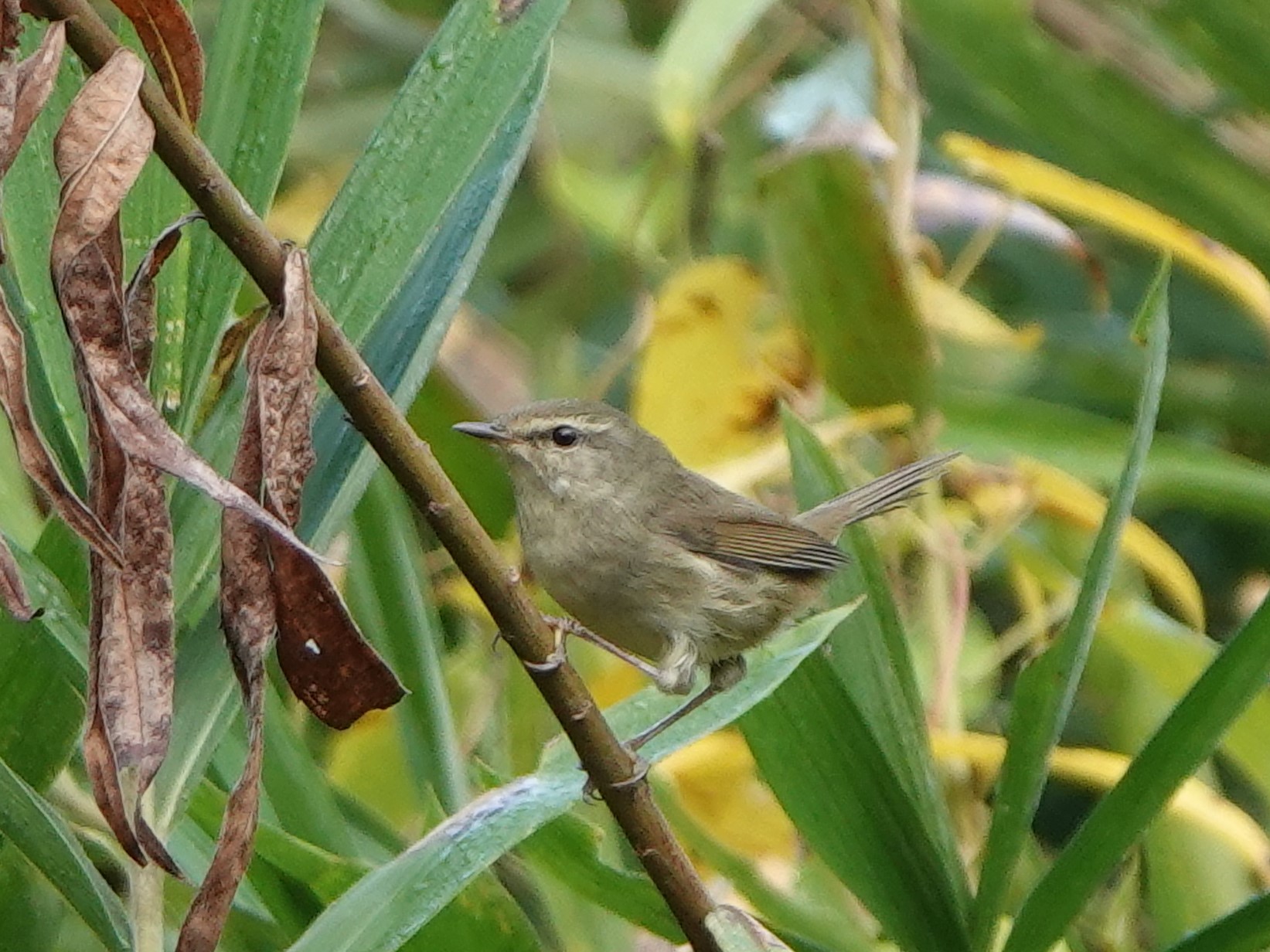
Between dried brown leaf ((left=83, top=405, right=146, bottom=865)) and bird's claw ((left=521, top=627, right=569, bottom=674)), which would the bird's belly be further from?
dried brown leaf ((left=83, top=405, right=146, bottom=865))

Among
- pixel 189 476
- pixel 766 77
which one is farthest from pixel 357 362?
pixel 766 77

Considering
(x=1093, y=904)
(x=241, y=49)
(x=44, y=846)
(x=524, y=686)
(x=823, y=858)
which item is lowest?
(x=1093, y=904)

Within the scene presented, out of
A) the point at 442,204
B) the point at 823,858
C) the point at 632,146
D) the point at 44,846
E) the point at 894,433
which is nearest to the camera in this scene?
the point at 44,846

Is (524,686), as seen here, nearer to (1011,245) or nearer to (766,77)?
(766,77)

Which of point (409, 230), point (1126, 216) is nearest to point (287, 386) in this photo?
point (409, 230)

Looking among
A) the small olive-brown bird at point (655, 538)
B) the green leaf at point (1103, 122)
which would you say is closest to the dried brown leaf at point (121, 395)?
the small olive-brown bird at point (655, 538)

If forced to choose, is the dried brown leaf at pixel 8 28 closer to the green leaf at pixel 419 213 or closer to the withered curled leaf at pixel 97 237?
the withered curled leaf at pixel 97 237

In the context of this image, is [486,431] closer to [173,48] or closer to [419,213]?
[419,213]
